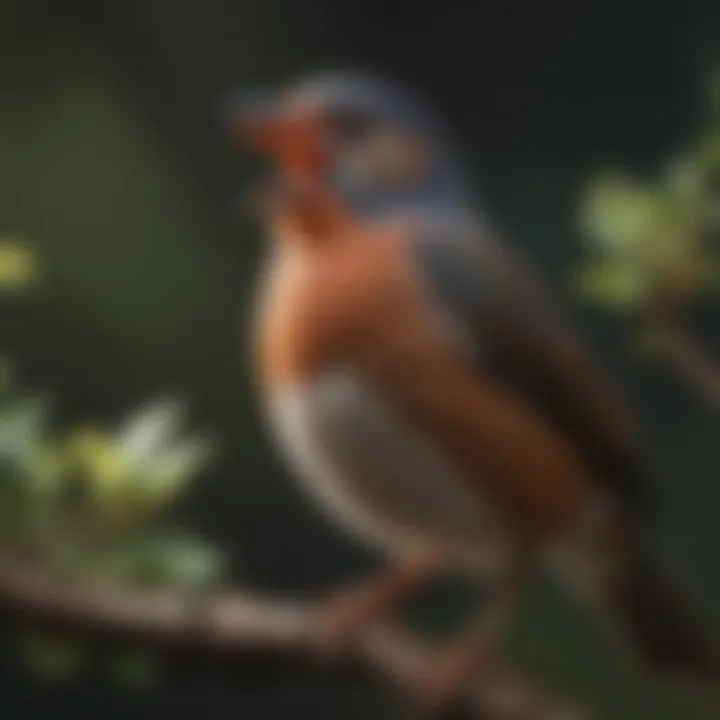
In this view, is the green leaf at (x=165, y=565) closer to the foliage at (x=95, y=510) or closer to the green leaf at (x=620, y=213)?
the foliage at (x=95, y=510)

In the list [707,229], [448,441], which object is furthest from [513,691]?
[707,229]

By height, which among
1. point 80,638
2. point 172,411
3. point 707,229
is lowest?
point 80,638

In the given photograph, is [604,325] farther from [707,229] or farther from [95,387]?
[95,387]

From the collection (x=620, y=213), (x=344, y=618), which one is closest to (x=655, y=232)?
(x=620, y=213)

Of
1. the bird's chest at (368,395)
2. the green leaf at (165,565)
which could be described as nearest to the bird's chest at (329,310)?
the bird's chest at (368,395)

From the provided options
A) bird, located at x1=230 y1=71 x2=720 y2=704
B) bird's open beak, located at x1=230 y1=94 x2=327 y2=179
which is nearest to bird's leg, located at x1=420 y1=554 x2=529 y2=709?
bird, located at x1=230 y1=71 x2=720 y2=704

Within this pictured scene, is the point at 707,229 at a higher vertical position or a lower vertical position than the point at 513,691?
higher

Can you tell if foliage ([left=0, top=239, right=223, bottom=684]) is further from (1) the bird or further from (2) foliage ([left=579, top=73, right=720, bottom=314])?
(2) foliage ([left=579, top=73, right=720, bottom=314])
